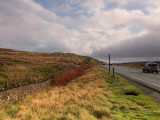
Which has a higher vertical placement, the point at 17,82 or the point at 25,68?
the point at 25,68

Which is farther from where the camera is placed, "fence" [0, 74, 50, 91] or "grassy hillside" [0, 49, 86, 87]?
"grassy hillside" [0, 49, 86, 87]

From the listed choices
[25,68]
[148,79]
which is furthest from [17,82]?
[25,68]

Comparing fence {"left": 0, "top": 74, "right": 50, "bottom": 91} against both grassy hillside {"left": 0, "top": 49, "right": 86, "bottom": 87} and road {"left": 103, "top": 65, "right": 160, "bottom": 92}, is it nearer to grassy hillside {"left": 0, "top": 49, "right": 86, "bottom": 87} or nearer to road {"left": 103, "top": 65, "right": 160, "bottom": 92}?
grassy hillside {"left": 0, "top": 49, "right": 86, "bottom": 87}

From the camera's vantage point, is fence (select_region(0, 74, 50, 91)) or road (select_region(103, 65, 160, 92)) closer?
fence (select_region(0, 74, 50, 91))

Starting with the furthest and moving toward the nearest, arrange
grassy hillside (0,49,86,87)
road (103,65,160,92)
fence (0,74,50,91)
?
grassy hillside (0,49,86,87) < road (103,65,160,92) < fence (0,74,50,91)

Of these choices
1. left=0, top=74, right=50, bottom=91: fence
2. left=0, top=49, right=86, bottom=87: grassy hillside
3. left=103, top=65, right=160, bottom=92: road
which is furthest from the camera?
left=0, top=49, right=86, bottom=87: grassy hillside

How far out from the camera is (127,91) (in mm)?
10406

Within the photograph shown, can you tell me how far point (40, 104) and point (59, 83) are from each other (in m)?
8.99

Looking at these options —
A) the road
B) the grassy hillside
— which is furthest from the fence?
the road

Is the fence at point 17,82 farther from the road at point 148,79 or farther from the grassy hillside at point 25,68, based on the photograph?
the road at point 148,79

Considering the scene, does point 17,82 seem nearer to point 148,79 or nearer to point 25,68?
point 148,79

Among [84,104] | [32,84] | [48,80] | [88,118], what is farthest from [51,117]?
[48,80]

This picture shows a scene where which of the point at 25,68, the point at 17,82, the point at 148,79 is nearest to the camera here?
the point at 17,82

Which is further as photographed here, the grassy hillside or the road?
the grassy hillside
